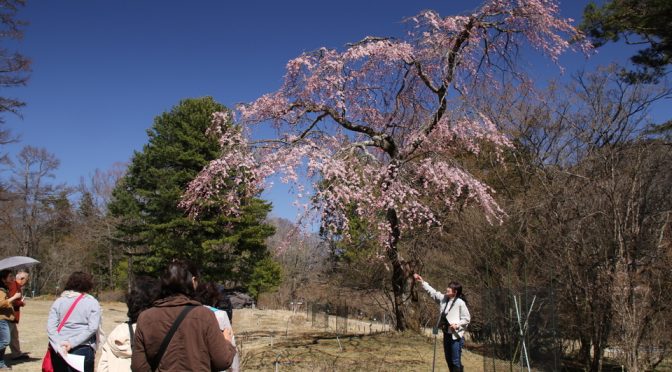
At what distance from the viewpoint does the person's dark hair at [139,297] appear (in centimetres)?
358

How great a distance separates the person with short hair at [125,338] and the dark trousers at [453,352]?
13.0ft

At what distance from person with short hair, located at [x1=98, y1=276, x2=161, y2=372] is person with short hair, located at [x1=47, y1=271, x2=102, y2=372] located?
1.32 meters

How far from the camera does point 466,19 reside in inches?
382

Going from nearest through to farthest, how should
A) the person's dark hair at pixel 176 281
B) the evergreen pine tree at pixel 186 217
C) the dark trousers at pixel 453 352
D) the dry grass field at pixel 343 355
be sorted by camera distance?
the person's dark hair at pixel 176 281
the dark trousers at pixel 453 352
the dry grass field at pixel 343 355
the evergreen pine tree at pixel 186 217

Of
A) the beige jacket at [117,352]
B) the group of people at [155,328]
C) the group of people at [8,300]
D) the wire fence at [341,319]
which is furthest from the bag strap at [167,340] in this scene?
the wire fence at [341,319]

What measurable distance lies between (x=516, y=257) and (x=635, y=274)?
3735mm

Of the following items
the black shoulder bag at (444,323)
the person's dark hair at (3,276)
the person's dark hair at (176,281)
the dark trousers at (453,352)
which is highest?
the person's dark hair at (176,281)

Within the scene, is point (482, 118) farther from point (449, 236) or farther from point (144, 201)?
point (144, 201)

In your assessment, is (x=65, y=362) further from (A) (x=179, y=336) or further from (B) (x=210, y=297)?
(A) (x=179, y=336)

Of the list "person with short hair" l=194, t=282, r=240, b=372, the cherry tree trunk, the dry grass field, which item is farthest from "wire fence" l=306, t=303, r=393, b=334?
"person with short hair" l=194, t=282, r=240, b=372

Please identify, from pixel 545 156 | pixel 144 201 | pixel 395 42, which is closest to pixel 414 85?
pixel 395 42

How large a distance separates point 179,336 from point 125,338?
99 cm

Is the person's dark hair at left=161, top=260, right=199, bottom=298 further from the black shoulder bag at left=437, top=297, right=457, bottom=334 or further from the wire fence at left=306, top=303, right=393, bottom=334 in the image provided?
the wire fence at left=306, top=303, right=393, bottom=334

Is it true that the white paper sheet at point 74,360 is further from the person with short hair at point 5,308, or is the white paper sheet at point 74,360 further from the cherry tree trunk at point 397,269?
the cherry tree trunk at point 397,269
